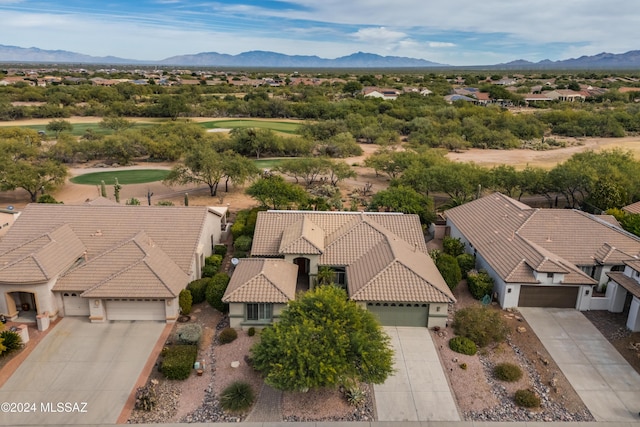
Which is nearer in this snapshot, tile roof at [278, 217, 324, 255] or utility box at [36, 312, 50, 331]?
utility box at [36, 312, 50, 331]

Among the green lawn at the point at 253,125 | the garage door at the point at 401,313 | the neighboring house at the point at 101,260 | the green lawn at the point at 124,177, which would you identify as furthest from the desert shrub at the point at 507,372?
the green lawn at the point at 253,125

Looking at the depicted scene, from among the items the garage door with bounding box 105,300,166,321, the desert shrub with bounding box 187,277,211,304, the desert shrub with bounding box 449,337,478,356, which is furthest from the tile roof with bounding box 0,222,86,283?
the desert shrub with bounding box 449,337,478,356

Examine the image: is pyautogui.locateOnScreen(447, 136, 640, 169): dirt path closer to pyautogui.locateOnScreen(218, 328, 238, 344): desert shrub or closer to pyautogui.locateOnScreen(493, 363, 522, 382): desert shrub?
pyautogui.locateOnScreen(493, 363, 522, 382): desert shrub

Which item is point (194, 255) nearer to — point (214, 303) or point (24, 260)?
point (214, 303)

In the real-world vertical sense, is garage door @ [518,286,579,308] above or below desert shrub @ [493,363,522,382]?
above

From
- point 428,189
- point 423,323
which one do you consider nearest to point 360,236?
point 423,323
